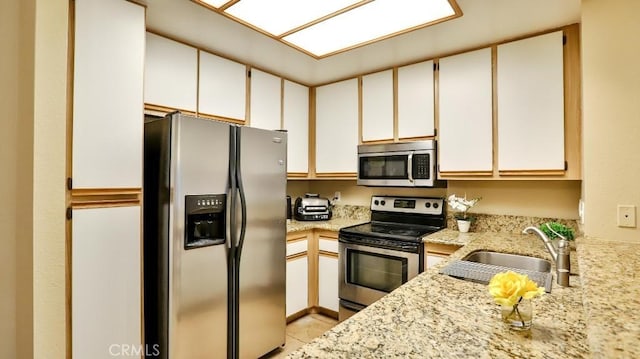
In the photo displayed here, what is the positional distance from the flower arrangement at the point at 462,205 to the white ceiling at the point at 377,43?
118 cm

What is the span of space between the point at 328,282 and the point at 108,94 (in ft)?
7.20

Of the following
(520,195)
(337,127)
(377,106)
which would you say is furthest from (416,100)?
(520,195)

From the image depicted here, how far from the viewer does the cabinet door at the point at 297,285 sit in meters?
2.71

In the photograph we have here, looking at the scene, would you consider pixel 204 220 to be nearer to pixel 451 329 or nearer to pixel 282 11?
pixel 282 11

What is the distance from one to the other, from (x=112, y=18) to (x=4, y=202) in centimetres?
107

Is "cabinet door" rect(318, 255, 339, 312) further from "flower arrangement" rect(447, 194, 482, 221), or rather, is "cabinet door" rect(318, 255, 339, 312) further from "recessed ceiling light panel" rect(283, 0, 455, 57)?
"recessed ceiling light panel" rect(283, 0, 455, 57)

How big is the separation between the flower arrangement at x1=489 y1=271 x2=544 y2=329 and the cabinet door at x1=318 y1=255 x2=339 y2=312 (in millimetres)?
1981

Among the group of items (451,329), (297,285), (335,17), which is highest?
(335,17)

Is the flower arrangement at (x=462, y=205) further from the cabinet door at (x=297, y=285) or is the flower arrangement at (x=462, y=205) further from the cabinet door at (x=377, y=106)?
the cabinet door at (x=297, y=285)

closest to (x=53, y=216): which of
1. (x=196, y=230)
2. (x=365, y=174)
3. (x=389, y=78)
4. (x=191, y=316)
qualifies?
(x=196, y=230)

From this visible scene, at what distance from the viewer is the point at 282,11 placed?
1.64 metres

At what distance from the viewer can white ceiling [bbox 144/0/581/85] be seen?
1812 millimetres

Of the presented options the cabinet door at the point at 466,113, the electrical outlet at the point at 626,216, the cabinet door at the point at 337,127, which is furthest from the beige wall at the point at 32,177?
the electrical outlet at the point at 626,216

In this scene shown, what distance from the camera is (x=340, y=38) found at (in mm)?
1987
